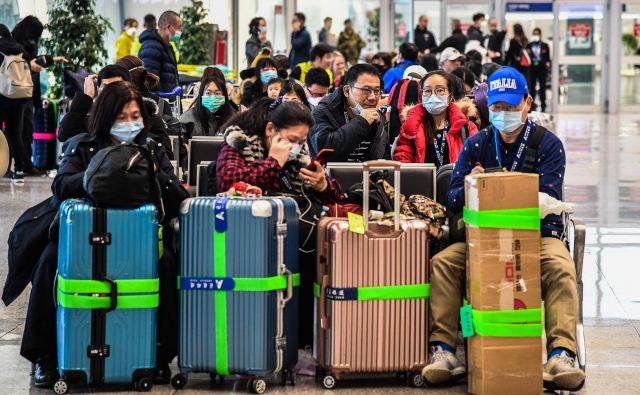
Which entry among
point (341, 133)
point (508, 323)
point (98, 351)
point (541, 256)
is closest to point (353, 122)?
point (341, 133)

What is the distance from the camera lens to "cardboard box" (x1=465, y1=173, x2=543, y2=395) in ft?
16.6

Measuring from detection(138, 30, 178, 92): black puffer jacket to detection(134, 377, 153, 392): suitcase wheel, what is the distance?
8679 millimetres

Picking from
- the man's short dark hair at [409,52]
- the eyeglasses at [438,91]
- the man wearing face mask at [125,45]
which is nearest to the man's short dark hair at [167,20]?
the man's short dark hair at [409,52]

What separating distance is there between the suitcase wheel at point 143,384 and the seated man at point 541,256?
1.21 metres

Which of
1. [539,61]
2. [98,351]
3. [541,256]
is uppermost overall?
[539,61]

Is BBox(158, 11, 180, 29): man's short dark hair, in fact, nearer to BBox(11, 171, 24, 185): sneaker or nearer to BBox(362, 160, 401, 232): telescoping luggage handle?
BBox(11, 171, 24, 185): sneaker

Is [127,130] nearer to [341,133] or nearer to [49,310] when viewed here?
[49,310]

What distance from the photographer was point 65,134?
6.44 m

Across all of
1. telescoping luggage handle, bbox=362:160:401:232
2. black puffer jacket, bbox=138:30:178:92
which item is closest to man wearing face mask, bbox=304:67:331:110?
black puffer jacket, bbox=138:30:178:92

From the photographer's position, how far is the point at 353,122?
6.89 meters

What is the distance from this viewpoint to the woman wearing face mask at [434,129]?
712cm

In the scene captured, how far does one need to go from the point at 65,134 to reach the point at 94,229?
153 cm

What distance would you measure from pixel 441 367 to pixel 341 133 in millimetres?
2029

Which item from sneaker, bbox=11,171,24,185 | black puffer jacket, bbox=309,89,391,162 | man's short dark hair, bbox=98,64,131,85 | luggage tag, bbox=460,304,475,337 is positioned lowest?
luggage tag, bbox=460,304,475,337
